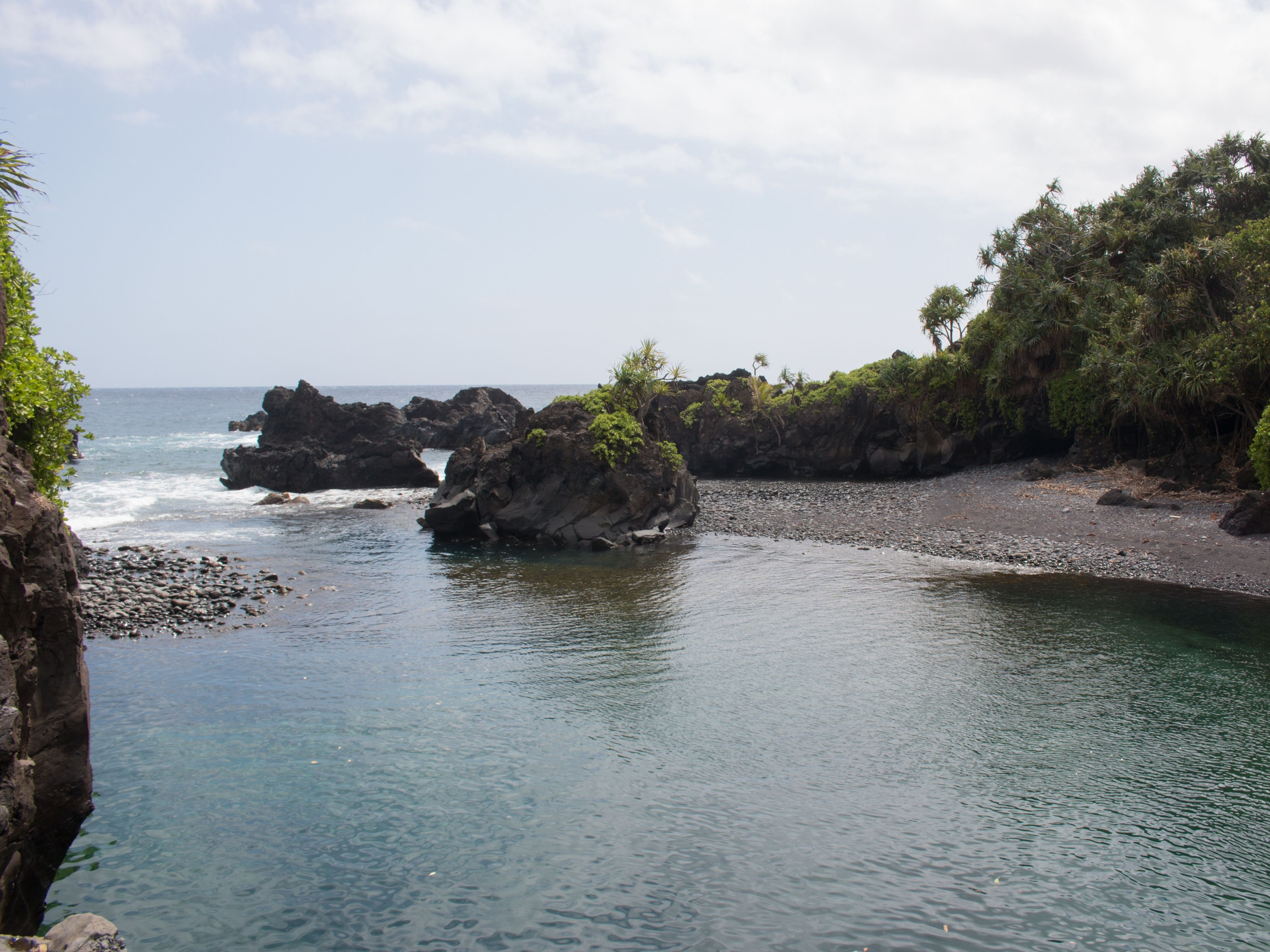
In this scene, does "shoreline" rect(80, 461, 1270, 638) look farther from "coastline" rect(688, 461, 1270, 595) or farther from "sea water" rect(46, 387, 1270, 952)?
"sea water" rect(46, 387, 1270, 952)

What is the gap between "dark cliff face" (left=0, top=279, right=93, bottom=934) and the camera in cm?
745

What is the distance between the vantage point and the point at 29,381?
990cm

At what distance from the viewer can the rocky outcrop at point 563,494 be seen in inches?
1289

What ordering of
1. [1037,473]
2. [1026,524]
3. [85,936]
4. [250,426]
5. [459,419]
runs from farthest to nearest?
1. [250,426]
2. [459,419]
3. [1037,473]
4. [1026,524]
5. [85,936]

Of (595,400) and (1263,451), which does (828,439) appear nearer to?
(595,400)

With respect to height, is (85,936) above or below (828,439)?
below

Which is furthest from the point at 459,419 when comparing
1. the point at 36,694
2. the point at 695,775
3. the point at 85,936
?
the point at 85,936

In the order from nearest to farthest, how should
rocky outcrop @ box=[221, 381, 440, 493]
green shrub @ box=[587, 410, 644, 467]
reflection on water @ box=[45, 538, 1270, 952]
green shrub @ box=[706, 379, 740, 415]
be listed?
1. reflection on water @ box=[45, 538, 1270, 952]
2. green shrub @ box=[587, 410, 644, 467]
3. rocky outcrop @ box=[221, 381, 440, 493]
4. green shrub @ box=[706, 379, 740, 415]

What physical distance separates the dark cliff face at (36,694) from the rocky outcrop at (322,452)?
42.9 m

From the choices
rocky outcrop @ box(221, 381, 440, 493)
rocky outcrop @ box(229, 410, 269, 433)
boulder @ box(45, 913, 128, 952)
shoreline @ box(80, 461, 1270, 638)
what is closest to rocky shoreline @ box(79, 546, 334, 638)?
shoreline @ box(80, 461, 1270, 638)

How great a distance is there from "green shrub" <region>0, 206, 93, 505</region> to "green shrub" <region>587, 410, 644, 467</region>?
21747 mm

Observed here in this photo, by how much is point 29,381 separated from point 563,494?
944 inches

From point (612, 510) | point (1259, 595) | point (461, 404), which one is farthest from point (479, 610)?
point (461, 404)

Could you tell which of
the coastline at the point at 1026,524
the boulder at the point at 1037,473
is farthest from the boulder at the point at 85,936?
the boulder at the point at 1037,473
